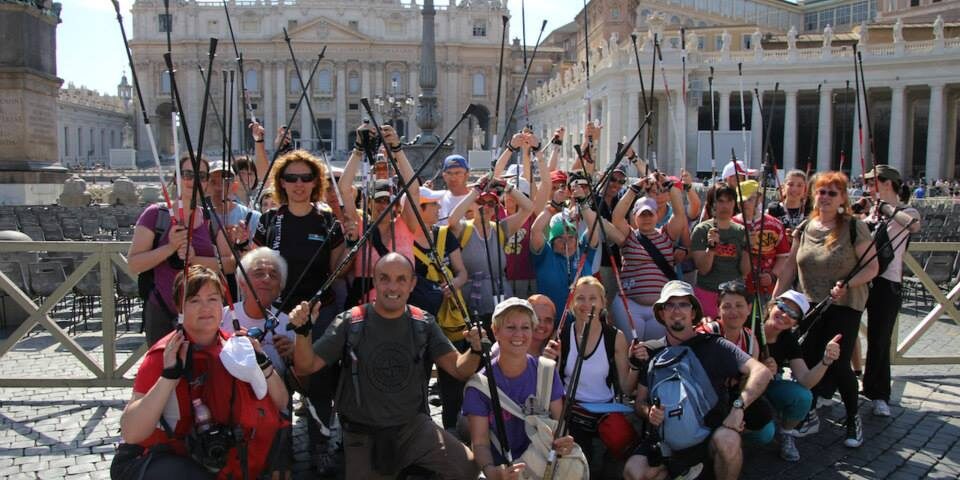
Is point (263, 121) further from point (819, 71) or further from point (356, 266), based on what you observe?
point (356, 266)

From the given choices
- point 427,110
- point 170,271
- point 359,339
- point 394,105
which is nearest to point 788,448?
point 359,339

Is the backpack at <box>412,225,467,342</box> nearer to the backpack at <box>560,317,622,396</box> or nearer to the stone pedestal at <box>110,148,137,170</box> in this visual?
the backpack at <box>560,317,622,396</box>

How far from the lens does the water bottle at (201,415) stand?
12.1 feet

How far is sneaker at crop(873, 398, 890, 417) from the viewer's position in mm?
5984

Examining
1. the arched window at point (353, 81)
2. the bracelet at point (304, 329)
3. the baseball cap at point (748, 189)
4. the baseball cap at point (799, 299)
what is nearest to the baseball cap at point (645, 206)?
the baseball cap at point (748, 189)

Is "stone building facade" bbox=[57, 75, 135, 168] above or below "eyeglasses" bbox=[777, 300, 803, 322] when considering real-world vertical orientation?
above

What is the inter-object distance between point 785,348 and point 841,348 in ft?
1.66

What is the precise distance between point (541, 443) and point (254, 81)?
84108 mm

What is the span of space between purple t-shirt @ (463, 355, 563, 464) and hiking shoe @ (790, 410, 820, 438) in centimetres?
202

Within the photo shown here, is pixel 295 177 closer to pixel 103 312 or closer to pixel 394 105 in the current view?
pixel 103 312

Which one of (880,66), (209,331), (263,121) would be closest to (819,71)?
(880,66)

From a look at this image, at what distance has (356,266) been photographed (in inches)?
208

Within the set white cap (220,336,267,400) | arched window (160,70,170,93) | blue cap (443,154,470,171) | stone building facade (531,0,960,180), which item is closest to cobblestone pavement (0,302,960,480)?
white cap (220,336,267,400)

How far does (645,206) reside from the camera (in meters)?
5.94
